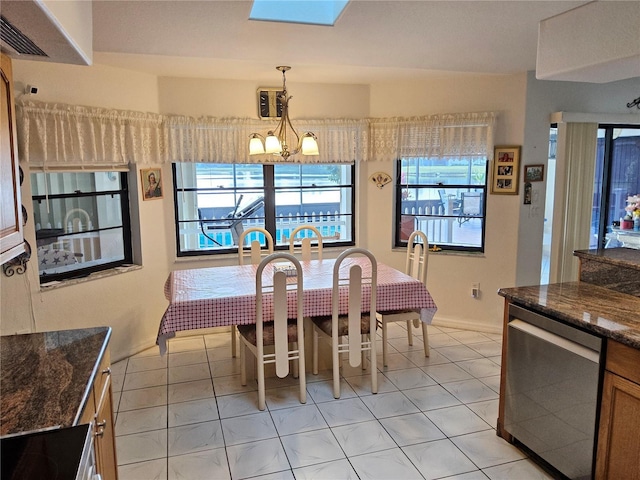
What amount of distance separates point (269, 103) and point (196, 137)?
741 mm

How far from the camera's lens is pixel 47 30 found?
4.45ft

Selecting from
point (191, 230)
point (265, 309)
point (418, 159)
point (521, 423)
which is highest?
point (418, 159)

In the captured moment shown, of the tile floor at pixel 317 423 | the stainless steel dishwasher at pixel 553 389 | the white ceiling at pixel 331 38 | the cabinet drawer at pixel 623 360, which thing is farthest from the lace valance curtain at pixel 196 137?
the cabinet drawer at pixel 623 360

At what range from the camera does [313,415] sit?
2.89m

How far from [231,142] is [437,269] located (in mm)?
2293

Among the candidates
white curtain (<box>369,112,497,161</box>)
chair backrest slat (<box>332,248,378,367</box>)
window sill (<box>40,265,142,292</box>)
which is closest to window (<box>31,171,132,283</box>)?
window sill (<box>40,265,142,292</box>)

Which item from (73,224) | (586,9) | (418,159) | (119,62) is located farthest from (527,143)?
(73,224)

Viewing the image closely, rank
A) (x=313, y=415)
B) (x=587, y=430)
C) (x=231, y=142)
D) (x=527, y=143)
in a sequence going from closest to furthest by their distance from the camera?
(x=587, y=430) < (x=313, y=415) < (x=527, y=143) < (x=231, y=142)

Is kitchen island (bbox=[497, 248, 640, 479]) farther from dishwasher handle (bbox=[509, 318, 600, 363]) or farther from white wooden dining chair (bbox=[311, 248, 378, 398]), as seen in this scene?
white wooden dining chair (bbox=[311, 248, 378, 398])

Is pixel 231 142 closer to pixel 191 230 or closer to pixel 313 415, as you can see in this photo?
pixel 191 230

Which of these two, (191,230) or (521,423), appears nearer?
(521,423)

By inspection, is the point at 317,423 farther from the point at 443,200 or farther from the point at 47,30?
the point at 443,200

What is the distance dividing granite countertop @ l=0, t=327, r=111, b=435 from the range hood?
43.0 inches

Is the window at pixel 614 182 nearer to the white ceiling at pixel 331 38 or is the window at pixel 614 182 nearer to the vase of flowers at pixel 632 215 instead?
the vase of flowers at pixel 632 215
